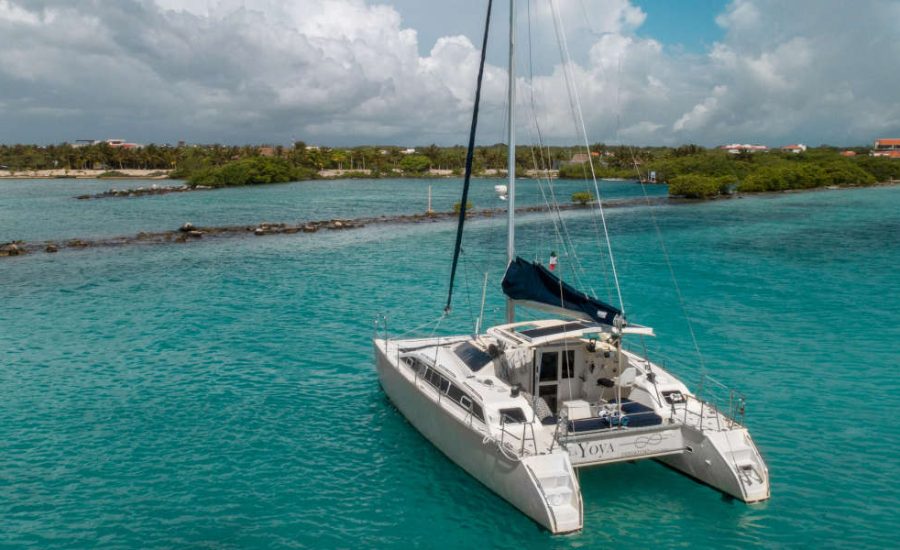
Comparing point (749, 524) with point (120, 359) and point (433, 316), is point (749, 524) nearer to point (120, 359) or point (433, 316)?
point (433, 316)

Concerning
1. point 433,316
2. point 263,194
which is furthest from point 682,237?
point 263,194

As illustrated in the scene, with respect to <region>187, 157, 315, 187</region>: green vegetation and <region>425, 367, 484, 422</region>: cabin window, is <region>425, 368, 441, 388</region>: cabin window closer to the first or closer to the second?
<region>425, 367, 484, 422</region>: cabin window

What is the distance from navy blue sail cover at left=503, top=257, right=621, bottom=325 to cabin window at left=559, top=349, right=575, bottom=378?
1061mm

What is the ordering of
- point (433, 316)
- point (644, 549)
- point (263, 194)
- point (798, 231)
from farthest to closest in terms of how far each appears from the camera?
point (263, 194) < point (798, 231) < point (433, 316) < point (644, 549)

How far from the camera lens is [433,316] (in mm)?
32219

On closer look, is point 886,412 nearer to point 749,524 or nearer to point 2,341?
point 749,524

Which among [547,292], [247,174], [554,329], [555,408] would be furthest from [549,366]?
[247,174]

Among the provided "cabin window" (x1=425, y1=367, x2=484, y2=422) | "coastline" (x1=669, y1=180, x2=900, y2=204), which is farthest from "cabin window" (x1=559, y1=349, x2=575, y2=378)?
"coastline" (x1=669, y1=180, x2=900, y2=204)

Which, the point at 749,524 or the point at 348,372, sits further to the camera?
the point at 348,372

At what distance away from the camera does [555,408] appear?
16562 mm

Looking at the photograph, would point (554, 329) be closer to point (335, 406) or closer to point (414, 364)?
point (414, 364)

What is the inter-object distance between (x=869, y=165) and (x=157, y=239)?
6093 inches

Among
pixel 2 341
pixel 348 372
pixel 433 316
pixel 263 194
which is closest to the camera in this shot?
pixel 348 372

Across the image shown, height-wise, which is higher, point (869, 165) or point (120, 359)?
point (869, 165)
